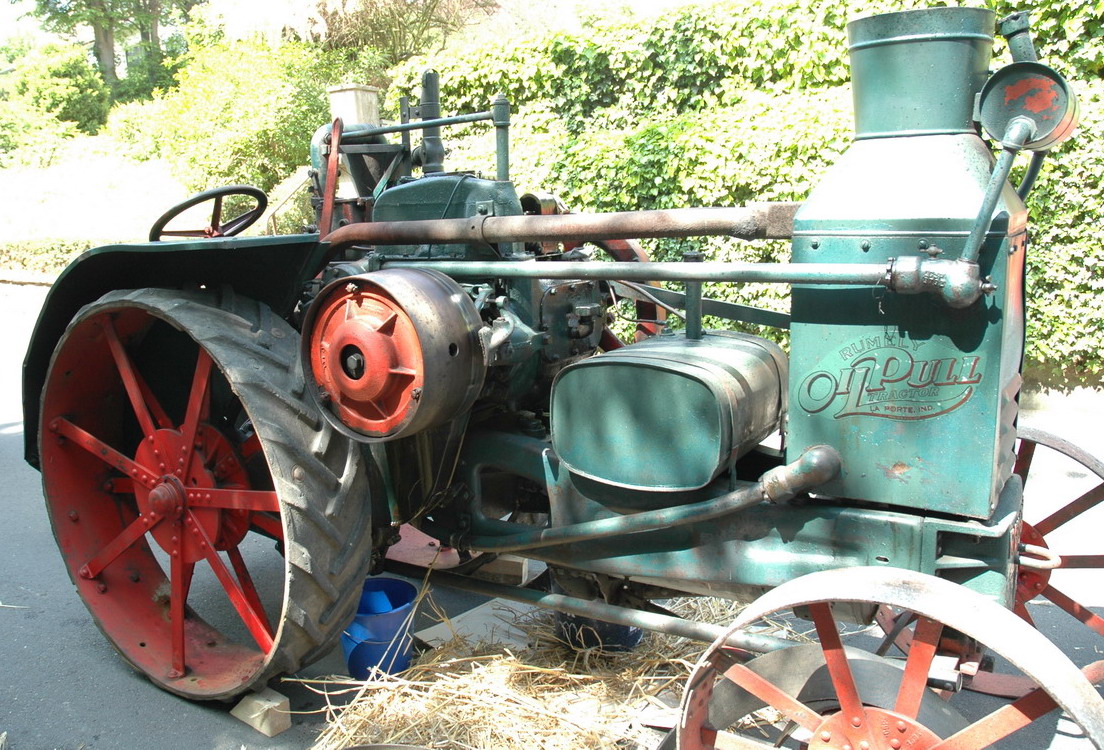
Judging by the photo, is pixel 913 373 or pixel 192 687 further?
pixel 192 687

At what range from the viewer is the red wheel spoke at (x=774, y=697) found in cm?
190

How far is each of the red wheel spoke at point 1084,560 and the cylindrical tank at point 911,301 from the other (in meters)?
1.03

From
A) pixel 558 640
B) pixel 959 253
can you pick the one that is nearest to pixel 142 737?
pixel 558 640

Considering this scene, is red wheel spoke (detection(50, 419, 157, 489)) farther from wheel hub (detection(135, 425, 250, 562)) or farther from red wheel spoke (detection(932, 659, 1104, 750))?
red wheel spoke (detection(932, 659, 1104, 750))

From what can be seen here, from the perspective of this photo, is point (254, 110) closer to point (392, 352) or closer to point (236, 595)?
point (236, 595)

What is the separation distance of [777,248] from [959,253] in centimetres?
483

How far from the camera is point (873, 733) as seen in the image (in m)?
1.83

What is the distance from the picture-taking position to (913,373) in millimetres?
1944

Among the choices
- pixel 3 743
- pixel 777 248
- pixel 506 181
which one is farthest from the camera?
pixel 777 248

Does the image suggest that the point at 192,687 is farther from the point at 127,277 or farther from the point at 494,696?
the point at 127,277

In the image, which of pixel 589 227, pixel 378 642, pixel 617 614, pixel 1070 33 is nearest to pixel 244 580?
pixel 378 642

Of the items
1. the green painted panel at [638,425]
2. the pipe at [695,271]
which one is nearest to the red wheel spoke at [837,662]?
the green painted panel at [638,425]

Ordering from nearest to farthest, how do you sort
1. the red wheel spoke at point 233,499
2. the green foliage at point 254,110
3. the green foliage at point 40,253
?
the red wheel spoke at point 233,499, the green foliage at point 254,110, the green foliage at point 40,253

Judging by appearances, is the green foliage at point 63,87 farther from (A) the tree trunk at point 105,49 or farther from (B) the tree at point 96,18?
(A) the tree trunk at point 105,49
